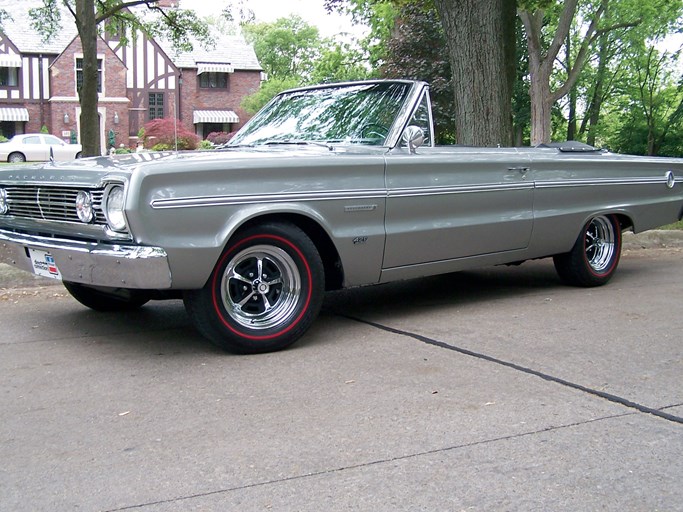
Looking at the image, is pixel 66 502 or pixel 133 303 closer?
pixel 66 502

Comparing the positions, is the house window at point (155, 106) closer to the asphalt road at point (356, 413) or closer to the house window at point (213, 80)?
the house window at point (213, 80)

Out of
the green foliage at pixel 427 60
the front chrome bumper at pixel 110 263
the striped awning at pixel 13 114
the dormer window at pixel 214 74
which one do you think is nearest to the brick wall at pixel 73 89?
the striped awning at pixel 13 114

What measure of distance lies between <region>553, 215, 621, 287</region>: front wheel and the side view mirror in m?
2.02

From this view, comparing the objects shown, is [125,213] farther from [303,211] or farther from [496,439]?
[496,439]

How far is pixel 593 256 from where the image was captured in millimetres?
7219

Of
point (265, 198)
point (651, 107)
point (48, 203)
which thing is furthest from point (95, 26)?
point (651, 107)

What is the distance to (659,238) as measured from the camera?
10180 mm

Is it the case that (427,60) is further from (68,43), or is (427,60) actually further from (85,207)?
(68,43)

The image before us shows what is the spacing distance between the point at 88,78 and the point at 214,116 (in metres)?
33.5

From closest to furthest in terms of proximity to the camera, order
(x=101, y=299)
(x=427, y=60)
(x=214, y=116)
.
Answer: (x=101, y=299) → (x=427, y=60) → (x=214, y=116)

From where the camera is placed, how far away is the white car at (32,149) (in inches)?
1336

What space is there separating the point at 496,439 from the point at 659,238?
296 inches

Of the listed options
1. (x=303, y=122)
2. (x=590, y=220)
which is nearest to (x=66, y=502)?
(x=303, y=122)

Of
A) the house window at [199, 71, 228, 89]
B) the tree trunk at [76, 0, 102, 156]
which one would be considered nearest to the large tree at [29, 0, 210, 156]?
the tree trunk at [76, 0, 102, 156]
